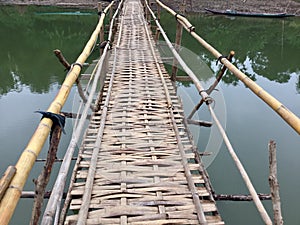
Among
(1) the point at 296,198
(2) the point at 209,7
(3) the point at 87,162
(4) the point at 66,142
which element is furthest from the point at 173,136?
(2) the point at 209,7

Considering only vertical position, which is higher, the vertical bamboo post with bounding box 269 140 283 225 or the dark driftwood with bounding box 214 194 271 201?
the vertical bamboo post with bounding box 269 140 283 225

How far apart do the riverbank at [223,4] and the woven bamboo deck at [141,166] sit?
13854 mm

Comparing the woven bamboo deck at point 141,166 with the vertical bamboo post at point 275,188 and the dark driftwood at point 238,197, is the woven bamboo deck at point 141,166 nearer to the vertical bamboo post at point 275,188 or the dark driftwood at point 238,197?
the dark driftwood at point 238,197

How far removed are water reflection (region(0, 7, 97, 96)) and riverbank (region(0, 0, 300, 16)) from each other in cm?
136

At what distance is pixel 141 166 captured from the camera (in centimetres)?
198

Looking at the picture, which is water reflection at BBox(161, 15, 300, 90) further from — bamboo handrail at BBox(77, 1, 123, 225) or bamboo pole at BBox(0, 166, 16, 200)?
bamboo pole at BBox(0, 166, 16, 200)

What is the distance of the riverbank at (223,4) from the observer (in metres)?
15.7

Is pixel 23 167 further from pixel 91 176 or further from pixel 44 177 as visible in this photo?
pixel 91 176

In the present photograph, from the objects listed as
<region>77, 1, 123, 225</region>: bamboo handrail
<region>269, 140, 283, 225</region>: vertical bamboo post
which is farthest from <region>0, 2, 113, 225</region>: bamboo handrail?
<region>269, 140, 283, 225</region>: vertical bamboo post

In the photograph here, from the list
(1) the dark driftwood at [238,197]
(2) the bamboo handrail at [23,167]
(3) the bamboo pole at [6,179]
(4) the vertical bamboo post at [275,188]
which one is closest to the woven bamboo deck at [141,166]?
(1) the dark driftwood at [238,197]

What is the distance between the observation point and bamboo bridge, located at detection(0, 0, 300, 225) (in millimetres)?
1323

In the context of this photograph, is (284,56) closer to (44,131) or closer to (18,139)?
(18,139)

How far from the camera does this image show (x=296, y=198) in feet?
11.7

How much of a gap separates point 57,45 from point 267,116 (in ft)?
23.6
